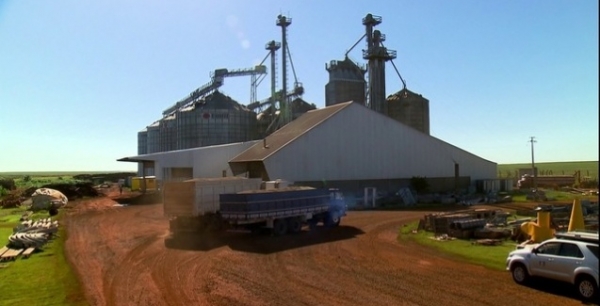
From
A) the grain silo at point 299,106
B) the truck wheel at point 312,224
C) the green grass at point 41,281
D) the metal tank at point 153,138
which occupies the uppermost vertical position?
the grain silo at point 299,106

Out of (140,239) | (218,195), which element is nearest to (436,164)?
(218,195)

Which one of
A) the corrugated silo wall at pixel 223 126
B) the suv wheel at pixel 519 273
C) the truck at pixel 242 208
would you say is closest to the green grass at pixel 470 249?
the suv wheel at pixel 519 273

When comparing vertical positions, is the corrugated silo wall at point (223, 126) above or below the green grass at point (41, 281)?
above

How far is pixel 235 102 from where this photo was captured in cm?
9106

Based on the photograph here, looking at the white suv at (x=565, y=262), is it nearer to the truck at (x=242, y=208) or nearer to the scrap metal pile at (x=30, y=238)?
the truck at (x=242, y=208)

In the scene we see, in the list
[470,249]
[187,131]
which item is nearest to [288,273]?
[470,249]

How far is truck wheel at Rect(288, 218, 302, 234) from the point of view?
29.1 m

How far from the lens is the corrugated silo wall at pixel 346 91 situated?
84062mm

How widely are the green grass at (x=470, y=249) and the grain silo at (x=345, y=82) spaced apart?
57605mm

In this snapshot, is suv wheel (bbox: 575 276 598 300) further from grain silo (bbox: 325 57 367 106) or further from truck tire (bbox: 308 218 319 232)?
grain silo (bbox: 325 57 367 106)

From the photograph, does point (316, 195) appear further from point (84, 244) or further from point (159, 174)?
point (159, 174)

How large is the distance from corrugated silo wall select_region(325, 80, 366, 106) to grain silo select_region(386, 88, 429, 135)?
20.9 ft

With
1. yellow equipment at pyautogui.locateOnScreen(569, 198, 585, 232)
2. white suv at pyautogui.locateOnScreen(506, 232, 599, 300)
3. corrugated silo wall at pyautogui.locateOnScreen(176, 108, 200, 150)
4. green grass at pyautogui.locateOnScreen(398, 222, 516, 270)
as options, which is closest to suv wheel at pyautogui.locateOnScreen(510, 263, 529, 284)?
white suv at pyautogui.locateOnScreen(506, 232, 599, 300)

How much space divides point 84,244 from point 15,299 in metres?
12.0
